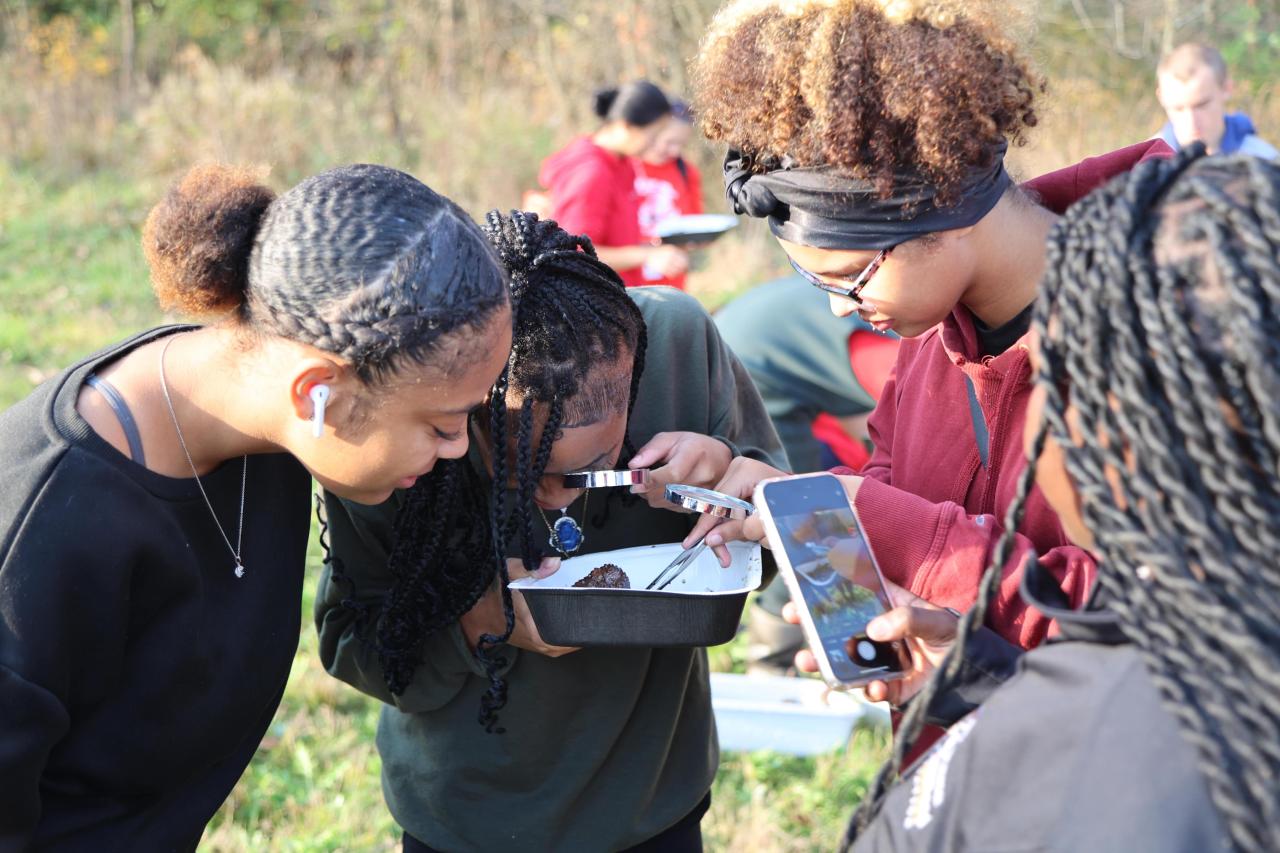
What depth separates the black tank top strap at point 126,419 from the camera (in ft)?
5.59

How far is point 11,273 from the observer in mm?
9078

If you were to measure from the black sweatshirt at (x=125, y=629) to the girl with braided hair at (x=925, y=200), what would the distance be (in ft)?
3.24

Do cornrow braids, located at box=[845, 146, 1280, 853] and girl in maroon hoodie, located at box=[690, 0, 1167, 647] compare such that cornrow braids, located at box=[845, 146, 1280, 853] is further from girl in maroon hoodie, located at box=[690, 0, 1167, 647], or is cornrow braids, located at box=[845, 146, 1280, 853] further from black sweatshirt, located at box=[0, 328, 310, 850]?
black sweatshirt, located at box=[0, 328, 310, 850]

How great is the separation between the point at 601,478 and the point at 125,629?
79 centimetres

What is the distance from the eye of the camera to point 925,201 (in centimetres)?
180

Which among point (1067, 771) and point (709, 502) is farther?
point (709, 502)

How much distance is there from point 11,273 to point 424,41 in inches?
247

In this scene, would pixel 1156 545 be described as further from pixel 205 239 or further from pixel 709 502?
pixel 205 239

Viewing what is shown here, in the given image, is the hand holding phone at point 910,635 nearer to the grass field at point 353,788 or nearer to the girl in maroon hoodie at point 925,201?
the girl in maroon hoodie at point 925,201

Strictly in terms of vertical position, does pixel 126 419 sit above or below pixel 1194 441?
below

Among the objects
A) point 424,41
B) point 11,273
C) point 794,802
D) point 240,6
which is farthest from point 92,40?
point 794,802

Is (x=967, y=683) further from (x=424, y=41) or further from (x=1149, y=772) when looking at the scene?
(x=424, y=41)

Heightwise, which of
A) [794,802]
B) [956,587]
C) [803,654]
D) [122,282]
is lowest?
[122,282]

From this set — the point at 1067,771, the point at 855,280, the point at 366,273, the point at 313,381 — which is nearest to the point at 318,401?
the point at 313,381
